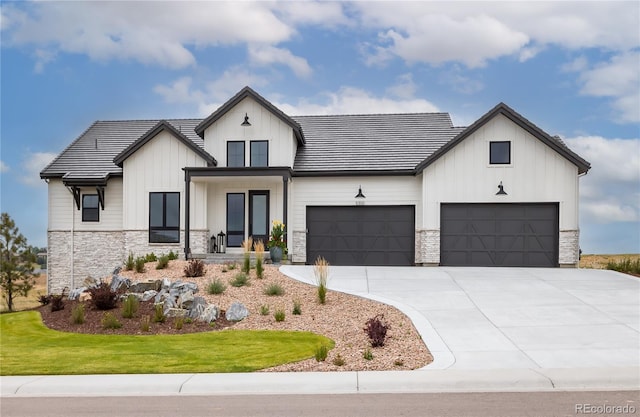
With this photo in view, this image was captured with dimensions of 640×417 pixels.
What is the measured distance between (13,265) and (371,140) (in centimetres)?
1793

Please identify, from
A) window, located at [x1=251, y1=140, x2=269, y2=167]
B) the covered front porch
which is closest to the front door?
the covered front porch

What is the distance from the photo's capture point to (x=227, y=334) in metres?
13.4

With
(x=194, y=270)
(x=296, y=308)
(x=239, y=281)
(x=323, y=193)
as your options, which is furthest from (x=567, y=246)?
(x=194, y=270)

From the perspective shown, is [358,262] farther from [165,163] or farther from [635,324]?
[635,324]

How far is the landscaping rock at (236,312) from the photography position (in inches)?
586

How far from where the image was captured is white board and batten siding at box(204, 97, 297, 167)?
25156 millimetres

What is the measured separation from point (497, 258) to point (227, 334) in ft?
46.1

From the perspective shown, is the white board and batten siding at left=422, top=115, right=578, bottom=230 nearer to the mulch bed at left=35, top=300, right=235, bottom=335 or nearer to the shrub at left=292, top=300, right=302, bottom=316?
the shrub at left=292, top=300, right=302, bottom=316

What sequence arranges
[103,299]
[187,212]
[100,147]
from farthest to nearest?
[100,147] < [187,212] < [103,299]

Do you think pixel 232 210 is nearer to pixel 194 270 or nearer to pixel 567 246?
pixel 194 270

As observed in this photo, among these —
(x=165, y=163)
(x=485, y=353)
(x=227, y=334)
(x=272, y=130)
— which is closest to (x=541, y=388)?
(x=485, y=353)

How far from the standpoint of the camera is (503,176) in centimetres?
2366

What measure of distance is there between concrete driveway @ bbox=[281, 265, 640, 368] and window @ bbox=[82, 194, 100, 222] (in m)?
10.8

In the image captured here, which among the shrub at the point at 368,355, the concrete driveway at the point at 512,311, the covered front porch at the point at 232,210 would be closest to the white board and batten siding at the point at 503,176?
the concrete driveway at the point at 512,311
